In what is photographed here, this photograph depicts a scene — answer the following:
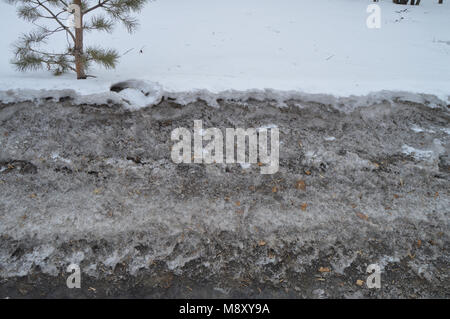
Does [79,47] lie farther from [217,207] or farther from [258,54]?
[258,54]

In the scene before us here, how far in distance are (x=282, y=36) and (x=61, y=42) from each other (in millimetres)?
4464

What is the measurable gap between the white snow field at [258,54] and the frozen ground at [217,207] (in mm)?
417

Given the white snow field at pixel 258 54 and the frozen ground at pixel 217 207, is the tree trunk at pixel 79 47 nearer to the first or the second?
the white snow field at pixel 258 54

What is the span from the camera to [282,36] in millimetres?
A: 6047

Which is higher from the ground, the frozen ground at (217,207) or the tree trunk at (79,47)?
the tree trunk at (79,47)

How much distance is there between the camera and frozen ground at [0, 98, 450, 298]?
2.37 m

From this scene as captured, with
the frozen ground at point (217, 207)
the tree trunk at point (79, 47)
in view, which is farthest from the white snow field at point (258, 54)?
the frozen ground at point (217, 207)

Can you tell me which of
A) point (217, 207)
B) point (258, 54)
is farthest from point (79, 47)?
point (258, 54)

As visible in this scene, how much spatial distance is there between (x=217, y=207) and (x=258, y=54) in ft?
11.8

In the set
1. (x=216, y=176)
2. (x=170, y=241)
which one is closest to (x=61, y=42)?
(x=216, y=176)

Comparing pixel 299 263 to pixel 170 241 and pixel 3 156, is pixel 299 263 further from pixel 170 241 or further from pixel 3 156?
pixel 3 156

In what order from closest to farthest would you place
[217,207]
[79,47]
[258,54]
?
[217,207]
[79,47]
[258,54]

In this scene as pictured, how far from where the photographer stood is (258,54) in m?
5.26

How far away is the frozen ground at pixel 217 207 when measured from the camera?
2.37 meters
